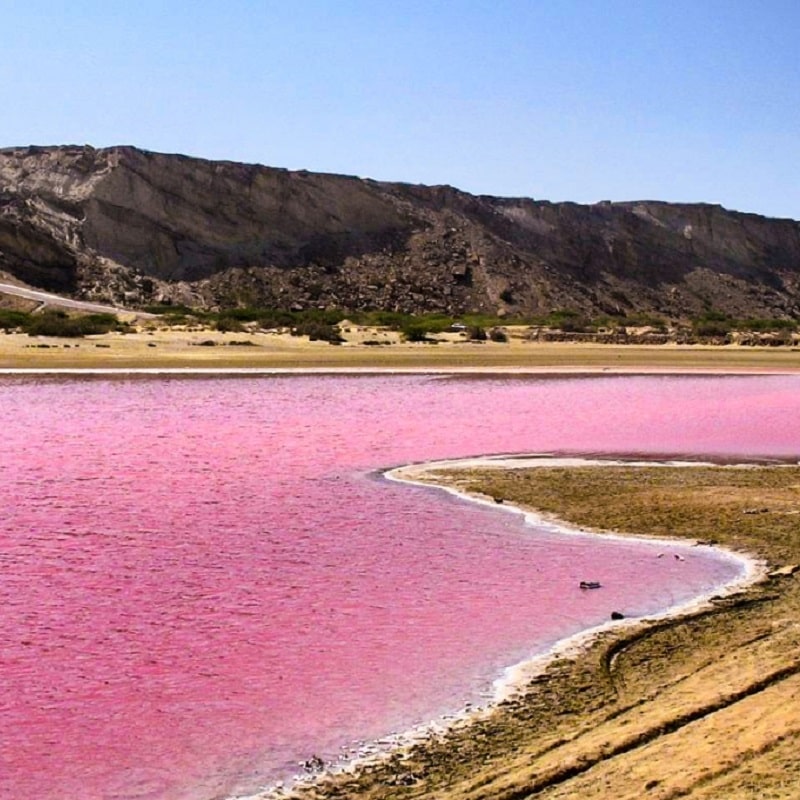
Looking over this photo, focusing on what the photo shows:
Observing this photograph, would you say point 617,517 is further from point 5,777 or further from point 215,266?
point 215,266

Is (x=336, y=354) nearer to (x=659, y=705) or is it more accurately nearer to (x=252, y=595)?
(x=252, y=595)

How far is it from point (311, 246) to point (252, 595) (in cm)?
8092

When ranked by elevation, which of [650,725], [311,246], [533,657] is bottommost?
[533,657]

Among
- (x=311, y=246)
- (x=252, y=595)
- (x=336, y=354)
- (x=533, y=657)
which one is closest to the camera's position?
(x=533, y=657)

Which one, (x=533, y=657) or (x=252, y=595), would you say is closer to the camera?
(x=533, y=657)

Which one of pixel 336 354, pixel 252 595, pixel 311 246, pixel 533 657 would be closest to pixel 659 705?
pixel 533 657

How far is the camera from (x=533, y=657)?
873 centimetres

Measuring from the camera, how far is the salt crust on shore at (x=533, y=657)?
22.7ft

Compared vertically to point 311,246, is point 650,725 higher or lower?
lower

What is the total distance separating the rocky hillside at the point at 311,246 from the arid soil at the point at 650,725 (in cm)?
6924

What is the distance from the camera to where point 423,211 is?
99062 millimetres

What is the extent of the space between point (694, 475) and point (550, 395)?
14.6 m

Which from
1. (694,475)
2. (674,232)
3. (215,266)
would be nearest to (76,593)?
(694,475)

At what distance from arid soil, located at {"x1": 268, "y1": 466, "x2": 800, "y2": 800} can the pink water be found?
504mm
